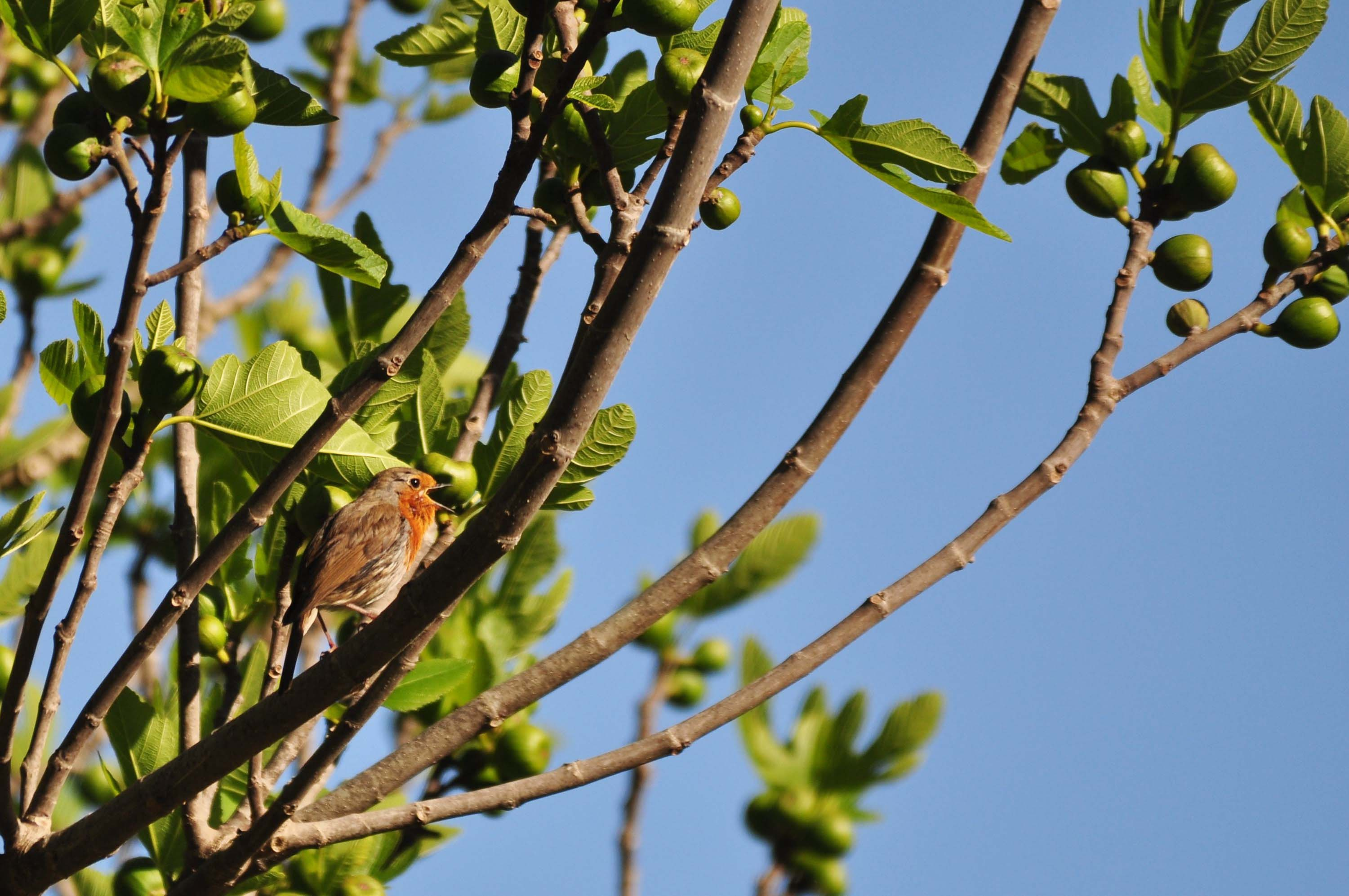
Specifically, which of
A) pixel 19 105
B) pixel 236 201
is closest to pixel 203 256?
pixel 236 201

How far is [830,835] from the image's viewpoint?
3.41 metres

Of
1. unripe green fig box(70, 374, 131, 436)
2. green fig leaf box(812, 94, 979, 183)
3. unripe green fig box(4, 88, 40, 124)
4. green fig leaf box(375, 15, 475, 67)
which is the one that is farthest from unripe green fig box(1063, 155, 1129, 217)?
unripe green fig box(4, 88, 40, 124)

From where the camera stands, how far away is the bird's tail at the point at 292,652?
10.00ft

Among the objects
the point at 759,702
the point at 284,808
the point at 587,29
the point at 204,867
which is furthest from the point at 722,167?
the point at 204,867

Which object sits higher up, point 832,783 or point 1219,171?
point 1219,171

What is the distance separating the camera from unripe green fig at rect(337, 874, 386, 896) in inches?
134

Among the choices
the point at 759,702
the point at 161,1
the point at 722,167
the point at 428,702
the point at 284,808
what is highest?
the point at 161,1

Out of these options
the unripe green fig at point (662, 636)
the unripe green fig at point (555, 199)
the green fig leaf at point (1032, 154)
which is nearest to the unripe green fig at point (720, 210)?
the unripe green fig at point (555, 199)

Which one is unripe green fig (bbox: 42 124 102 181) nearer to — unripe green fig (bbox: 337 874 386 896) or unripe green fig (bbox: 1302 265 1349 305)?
unripe green fig (bbox: 337 874 386 896)

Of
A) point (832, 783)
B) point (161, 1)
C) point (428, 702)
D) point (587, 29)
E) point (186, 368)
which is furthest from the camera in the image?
point (832, 783)

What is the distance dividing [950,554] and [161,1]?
1906mm

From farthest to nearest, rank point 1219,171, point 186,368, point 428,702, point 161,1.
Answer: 1. point 428,702
2. point 1219,171
3. point 186,368
4. point 161,1

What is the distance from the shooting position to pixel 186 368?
276 cm

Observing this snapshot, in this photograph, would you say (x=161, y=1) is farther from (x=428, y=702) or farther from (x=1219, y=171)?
(x=1219, y=171)
